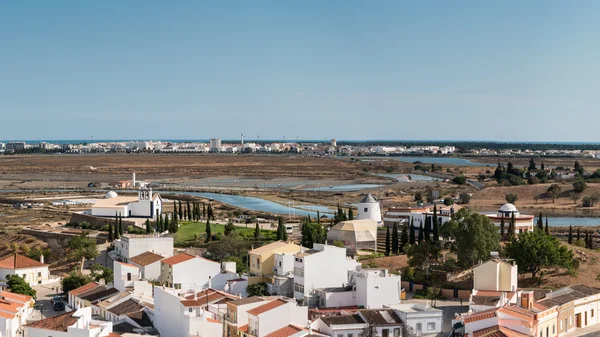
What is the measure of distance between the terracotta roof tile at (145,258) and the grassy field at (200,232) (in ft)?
23.3

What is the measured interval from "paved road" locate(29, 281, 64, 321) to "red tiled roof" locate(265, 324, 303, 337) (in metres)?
10.5

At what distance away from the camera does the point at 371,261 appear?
36.5 metres

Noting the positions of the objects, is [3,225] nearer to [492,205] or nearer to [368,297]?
[368,297]

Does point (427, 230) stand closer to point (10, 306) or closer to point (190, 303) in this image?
point (190, 303)

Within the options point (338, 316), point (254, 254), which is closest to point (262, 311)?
point (338, 316)

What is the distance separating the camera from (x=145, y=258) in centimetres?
3531

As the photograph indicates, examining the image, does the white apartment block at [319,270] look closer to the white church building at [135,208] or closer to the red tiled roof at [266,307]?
the red tiled roof at [266,307]

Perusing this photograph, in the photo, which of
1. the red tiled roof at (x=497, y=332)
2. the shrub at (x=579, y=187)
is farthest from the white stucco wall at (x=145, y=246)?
the shrub at (x=579, y=187)

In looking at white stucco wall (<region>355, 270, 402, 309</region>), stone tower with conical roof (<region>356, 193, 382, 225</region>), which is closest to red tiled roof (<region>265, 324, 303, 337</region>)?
white stucco wall (<region>355, 270, 402, 309</region>)

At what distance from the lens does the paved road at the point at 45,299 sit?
3096cm

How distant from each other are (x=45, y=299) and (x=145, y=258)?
14.7 ft

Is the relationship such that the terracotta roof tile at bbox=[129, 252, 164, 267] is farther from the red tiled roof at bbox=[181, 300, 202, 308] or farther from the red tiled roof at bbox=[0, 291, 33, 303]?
the red tiled roof at bbox=[181, 300, 202, 308]

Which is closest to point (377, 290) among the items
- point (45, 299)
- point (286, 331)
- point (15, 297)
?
point (286, 331)

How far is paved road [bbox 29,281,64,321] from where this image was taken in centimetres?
3096
